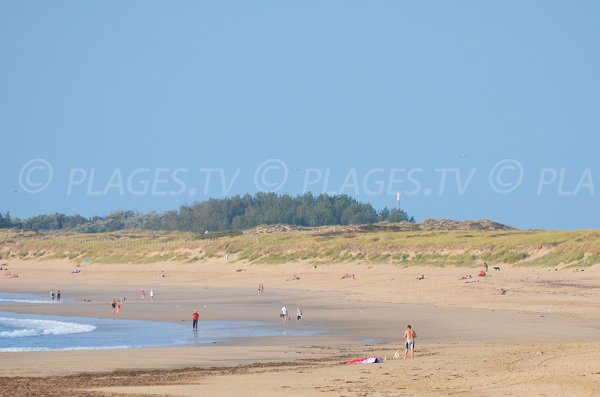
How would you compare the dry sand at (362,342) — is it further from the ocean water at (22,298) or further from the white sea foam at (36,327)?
the white sea foam at (36,327)

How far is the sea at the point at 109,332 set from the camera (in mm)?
32406

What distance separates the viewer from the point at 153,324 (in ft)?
135

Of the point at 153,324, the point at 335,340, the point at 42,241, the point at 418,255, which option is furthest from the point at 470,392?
the point at 42,241

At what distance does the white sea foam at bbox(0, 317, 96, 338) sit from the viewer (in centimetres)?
3669

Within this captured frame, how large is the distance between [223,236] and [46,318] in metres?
53.8

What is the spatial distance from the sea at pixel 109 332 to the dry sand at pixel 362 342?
160cm

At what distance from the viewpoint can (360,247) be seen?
73.8 meters

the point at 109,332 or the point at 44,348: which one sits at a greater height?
the point at 109,332

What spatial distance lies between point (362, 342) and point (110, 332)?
10.3m

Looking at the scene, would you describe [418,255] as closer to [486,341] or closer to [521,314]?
[521,314]

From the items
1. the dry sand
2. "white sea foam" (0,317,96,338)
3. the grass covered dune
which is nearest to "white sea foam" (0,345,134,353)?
the dry sand

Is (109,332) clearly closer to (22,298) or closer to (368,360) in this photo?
(368,360)

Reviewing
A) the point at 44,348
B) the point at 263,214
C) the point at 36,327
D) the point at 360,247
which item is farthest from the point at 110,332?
the point at 263,214

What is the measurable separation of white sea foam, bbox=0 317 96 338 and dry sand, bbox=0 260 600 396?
4.33m
